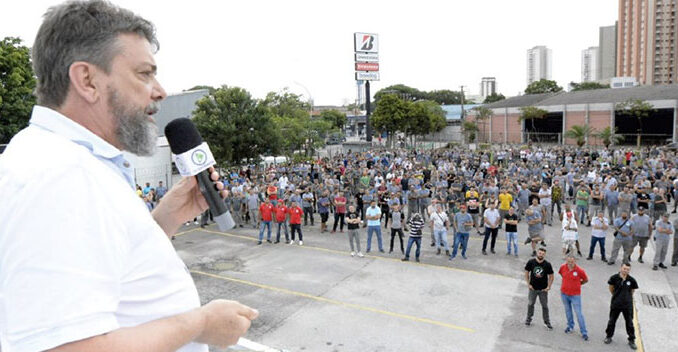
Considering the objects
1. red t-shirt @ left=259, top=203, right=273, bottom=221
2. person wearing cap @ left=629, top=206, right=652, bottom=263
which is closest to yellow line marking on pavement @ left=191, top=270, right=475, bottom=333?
red t-shirt @ left=259, top=203, right=273, bottom=221

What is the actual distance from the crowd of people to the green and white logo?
8.50 m

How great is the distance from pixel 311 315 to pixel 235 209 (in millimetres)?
9981

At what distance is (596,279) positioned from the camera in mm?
11594

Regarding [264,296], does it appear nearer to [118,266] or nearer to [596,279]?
[596,279]

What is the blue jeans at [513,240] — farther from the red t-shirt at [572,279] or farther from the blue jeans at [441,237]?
the red t-shirt at [572,279]

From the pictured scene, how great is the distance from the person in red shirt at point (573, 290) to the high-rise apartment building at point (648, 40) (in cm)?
12528

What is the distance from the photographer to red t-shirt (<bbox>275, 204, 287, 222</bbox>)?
51.2 ft

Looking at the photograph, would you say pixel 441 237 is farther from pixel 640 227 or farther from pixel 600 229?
pixel 640 227

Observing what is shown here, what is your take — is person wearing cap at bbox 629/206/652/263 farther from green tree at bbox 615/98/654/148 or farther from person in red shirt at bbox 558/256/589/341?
green tree at bbox 615/98/654/148

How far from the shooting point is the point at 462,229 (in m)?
13.4

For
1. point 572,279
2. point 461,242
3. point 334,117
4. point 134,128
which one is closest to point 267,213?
point 461,242

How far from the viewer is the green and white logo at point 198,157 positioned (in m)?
1.88

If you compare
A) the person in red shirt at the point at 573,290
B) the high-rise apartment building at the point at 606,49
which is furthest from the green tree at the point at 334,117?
the high-rise apartment building at the point at 606,49

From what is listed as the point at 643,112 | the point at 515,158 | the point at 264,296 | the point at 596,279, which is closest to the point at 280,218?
the point at 264,296
